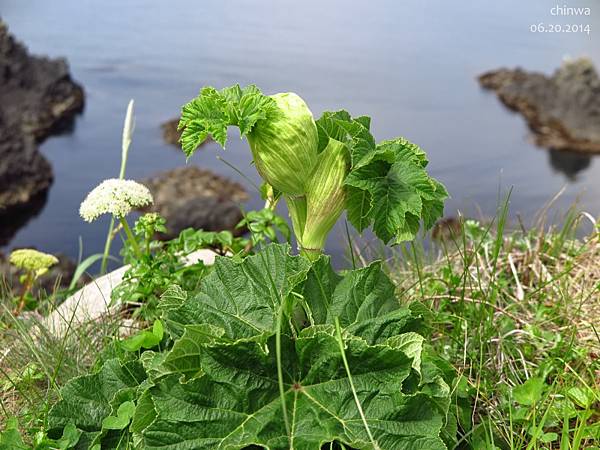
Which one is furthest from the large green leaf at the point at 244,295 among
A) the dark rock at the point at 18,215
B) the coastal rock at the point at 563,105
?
the coastal rock at the point at 563,105

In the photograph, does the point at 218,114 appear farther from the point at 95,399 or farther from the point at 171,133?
the point at 171,133

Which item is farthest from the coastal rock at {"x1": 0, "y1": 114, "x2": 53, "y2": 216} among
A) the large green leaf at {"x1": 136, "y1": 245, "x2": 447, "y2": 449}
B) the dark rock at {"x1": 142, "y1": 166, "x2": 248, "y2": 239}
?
the large green leaf at {"x1": 136, "y1": 245, "x2": 447, "y2": 449}

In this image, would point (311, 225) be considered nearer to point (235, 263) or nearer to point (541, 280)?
point (235, 263)

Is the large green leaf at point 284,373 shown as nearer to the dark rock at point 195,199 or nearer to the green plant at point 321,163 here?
the green plant at point 321,163

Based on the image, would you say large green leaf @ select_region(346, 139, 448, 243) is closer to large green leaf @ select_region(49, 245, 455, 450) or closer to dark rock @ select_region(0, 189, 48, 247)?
large green leaf @ select_region(49, 245, 455, 450)

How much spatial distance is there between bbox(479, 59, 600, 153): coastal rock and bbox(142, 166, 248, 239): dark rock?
534 centimetres

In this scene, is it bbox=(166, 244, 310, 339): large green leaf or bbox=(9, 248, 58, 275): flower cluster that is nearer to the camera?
bbox=(166, 244, 310, 339): large green leaf

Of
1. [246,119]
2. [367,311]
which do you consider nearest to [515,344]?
[367,311]

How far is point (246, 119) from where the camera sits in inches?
62.3

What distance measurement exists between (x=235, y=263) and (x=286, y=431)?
17.9 inches

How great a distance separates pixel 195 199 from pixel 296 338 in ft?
23.6

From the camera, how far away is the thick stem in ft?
5.88

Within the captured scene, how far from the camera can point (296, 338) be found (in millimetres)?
1574

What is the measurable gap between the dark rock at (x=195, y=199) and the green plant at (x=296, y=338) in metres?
5.12
